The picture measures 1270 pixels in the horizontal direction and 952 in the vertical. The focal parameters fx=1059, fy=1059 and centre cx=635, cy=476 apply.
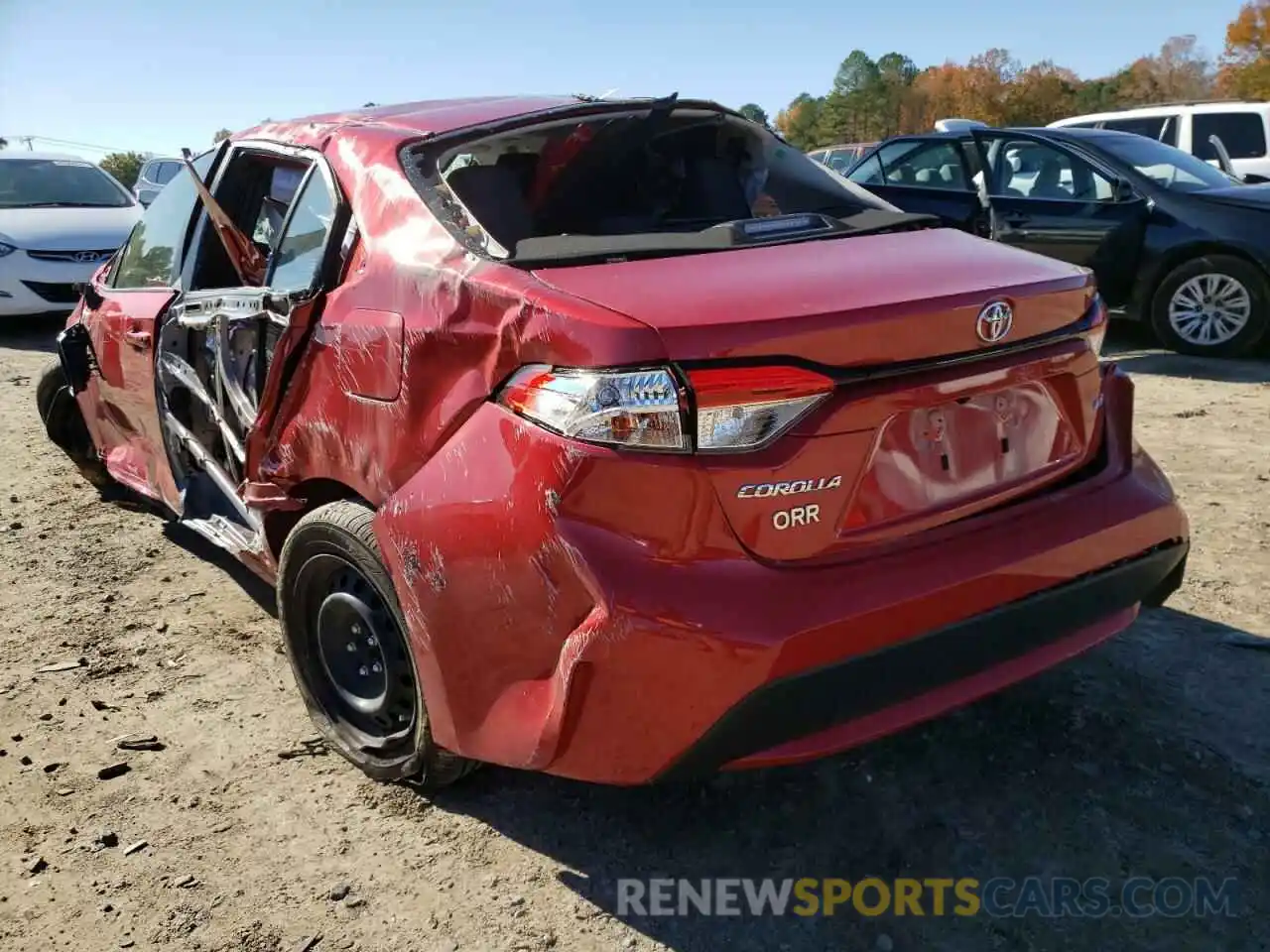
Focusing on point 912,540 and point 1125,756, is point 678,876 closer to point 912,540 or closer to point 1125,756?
point 912,540

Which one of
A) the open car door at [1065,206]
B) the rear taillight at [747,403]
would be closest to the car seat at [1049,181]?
the open car door at [1065,206]

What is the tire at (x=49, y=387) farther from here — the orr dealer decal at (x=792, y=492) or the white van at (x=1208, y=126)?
the white van at (x=1208, y=126)

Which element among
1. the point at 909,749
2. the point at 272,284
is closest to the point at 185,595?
the point at 272,284

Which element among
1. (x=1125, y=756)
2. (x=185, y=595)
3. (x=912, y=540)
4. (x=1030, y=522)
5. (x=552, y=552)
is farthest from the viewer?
(x=185, y=595)

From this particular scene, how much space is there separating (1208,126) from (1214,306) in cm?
635

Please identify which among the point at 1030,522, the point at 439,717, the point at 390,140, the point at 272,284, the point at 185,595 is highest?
the point at 390,140

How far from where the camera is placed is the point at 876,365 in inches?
77.2

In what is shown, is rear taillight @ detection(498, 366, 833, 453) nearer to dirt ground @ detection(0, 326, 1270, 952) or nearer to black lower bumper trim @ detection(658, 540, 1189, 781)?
black lower bumper trim @ detection(658, 540, 1189, 781)

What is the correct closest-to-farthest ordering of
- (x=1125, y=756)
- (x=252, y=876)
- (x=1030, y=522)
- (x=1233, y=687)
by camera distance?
(x=1030, y=522), (x=252, y=876), (x=1125, y=756), (x=1233, y=687)

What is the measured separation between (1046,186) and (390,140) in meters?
6.39

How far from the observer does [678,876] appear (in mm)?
2291

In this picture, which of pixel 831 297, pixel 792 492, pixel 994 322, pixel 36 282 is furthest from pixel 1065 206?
pixel 36 282

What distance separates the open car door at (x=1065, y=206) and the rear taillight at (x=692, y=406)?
19.5 ft

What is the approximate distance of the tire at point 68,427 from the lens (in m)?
4.98
